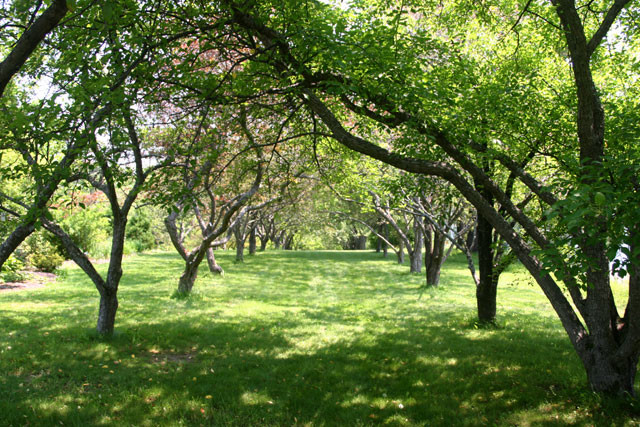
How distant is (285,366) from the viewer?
7.02 m

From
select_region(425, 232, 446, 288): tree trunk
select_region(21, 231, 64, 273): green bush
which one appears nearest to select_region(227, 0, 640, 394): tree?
select_region(425, 232, 446, 288): tree trunk

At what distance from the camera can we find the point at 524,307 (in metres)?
13.6

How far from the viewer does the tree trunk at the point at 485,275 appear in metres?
9.33

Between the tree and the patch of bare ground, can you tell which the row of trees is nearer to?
the tree

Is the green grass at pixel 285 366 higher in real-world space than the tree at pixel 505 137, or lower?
lower

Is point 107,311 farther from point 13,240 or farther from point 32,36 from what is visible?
point 32,36

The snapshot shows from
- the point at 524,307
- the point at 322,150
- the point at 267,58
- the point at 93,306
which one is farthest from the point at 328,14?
the point at 524,307

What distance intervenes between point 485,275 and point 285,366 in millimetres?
5146

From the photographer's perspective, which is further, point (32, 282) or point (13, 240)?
point (32, 282)

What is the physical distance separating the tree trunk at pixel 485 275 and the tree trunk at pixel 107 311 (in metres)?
7.40

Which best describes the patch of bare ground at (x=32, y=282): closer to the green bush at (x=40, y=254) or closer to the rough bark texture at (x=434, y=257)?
the green bush at (x=40, y=254)

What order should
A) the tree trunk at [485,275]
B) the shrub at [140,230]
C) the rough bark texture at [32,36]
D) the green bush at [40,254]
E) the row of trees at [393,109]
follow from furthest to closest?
the shrub at [140,230], the green bush at [40,254], the tree trunk at [485,275], the row of trees at [393,109], the rough bark texture at [32,36]

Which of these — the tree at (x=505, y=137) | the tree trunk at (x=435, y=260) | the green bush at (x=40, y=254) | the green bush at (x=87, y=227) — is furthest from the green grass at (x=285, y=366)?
the green bush at (x=87, y=227)

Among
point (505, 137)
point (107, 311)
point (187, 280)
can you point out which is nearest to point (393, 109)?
point (505, 137)
